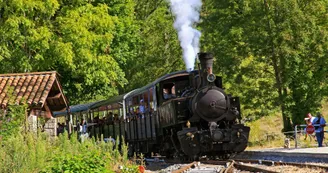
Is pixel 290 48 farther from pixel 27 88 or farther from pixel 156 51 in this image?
pixel 156 51

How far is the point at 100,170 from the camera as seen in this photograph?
1271 cm

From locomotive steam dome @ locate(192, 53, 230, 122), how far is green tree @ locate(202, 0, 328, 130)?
11604 mm

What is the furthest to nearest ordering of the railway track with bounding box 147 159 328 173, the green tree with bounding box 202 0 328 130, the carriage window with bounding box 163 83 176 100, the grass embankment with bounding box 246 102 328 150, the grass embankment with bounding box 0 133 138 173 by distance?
the green tree with bounding box 202 0 328 130 → the grass embankment with bounding box 246 102 328 150 → the carriage window with bounding box 163 83 176 100 → the railway track with bounding box 147 159 328 173 → the grass embankment with bounding box 0 133 138 173

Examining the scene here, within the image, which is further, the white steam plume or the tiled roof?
the white steam plume

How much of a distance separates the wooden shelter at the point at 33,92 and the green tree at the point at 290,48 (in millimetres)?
11522

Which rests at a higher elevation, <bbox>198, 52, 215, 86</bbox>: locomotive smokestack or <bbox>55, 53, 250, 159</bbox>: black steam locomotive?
<bbox>198, 52, 215, 86</bbox>: locomotive smokestack

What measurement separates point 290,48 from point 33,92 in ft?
47.4

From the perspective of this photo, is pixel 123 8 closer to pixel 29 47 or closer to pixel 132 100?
pixel 29 47

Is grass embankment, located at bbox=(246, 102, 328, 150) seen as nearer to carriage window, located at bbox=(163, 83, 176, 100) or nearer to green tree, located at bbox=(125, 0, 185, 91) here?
carriage window, located at bbox=(163, 83, 176, 100)

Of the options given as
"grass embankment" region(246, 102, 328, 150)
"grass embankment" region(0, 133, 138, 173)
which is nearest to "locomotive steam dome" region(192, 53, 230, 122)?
"grass embankment" region(0, 133, 138, 173)

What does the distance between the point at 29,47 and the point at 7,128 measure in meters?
11.3

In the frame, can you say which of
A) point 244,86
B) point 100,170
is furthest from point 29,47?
point 100,170

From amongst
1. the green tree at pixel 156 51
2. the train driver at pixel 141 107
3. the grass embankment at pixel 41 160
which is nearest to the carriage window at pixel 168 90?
the train driver at pixel 141 107

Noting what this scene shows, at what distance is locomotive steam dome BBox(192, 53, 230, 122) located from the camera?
19781 millimetres
